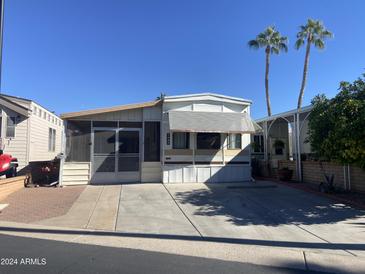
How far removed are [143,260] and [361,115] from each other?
23.6 feet

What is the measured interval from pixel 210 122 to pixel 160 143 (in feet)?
7.96

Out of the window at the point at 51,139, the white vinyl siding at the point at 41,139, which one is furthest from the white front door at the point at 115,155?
the window at the point at 51,139

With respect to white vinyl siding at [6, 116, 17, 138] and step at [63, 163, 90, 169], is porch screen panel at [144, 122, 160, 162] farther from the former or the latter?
white vinyl siding at [6, 116, 17, 138]

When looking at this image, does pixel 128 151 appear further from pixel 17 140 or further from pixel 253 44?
pixel 253 44

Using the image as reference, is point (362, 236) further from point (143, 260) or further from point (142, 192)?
point (142, 192)

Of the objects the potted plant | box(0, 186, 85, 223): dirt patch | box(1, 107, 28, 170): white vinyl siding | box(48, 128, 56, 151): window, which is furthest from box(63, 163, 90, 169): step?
the potted plant

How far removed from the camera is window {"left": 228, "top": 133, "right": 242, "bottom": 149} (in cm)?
1390

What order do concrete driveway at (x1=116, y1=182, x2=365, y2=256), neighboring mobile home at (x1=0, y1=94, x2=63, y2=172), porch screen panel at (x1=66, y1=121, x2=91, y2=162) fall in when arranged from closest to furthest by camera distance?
1. concrete driveway at (x1=116, y1=182, x2=365, y2=256)
2. porch screen panel at (x1=66, y1=121, x2=91, y2=162)
3. neighboring mobile home at (x1=0, y1=94, x2=63, y2=172)

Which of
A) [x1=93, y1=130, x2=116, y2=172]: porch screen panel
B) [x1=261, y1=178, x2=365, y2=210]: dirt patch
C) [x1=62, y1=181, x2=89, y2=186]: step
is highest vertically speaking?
[x1=93, y1=130, x2=116, y2=172]: porch screen panel

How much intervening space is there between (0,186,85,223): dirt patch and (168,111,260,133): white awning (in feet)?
15.4

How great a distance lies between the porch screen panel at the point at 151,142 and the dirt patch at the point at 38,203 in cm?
308

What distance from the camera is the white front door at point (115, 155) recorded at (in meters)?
13.0

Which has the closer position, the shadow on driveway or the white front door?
the shadow on driveway

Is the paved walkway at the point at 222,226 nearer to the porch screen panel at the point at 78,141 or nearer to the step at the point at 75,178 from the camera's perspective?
the step at the point at 75,178
